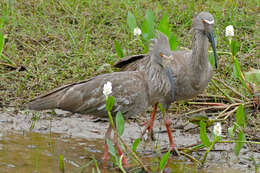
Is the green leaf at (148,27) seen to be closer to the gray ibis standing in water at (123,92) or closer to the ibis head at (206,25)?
the ibis head at (206,25)

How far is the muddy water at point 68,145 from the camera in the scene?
5398 mm

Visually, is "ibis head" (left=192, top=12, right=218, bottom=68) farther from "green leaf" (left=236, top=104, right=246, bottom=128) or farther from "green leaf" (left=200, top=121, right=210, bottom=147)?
"green leaf" (left=200, top=121, right=210, bottom=147)

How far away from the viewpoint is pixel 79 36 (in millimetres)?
7918

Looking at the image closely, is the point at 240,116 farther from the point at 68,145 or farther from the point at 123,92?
the point at 68,145

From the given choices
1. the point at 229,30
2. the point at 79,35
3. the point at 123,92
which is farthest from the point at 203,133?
the point at 79,35

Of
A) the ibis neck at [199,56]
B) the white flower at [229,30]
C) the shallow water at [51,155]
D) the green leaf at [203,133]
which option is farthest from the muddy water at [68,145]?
the white flower at [229,30]

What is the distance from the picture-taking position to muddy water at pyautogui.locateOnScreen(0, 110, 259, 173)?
540 centimetres

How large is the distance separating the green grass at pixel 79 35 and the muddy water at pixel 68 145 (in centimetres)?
55

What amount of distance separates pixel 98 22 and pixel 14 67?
1672 millimetres

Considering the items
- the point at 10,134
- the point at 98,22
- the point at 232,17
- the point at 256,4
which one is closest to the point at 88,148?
the point at 10,134

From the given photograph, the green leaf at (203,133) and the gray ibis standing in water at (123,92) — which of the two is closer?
the green leaf at (203,133)

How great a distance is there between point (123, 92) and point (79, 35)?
2538mm

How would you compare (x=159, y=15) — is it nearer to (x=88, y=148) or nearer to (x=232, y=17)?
(x=232, y=17)

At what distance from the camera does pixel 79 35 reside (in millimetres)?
7914
